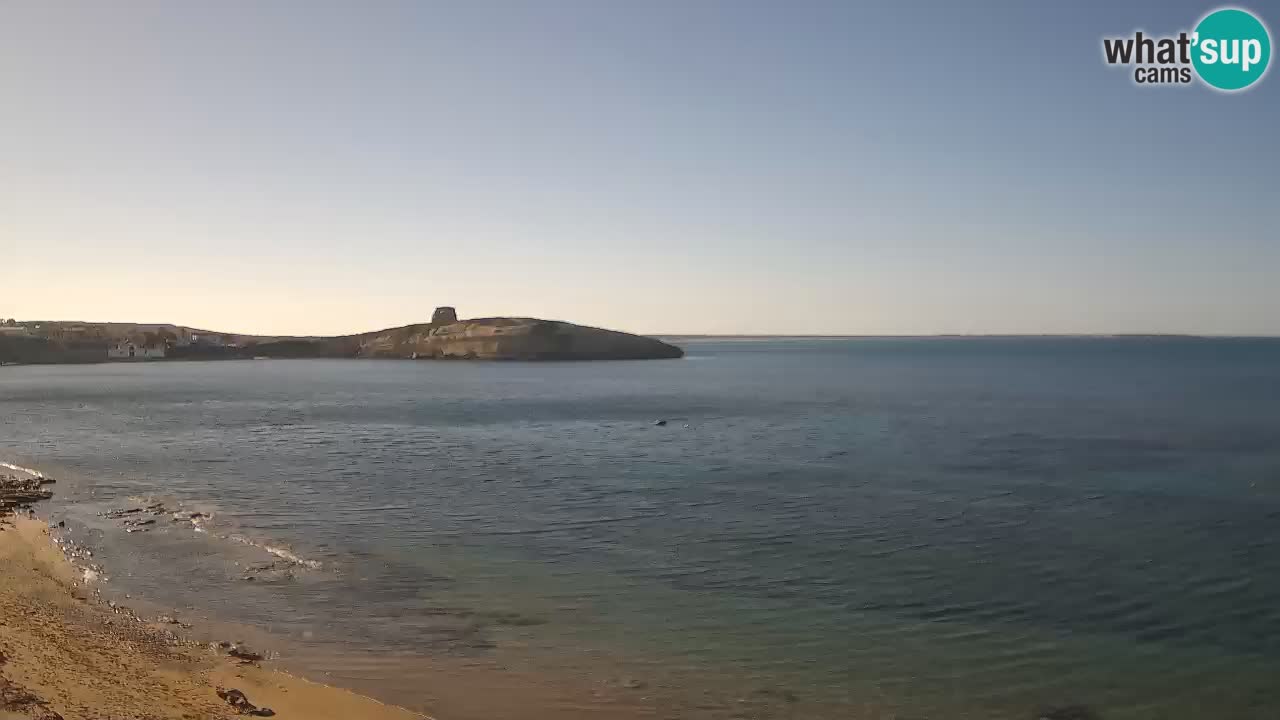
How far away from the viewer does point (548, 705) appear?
1252cm

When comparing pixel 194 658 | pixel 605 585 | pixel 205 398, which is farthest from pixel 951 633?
pixel 205 398

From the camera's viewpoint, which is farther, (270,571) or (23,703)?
(270,571)

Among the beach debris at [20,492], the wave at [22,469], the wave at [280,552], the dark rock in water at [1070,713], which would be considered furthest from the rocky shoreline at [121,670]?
the wave at [22,469]

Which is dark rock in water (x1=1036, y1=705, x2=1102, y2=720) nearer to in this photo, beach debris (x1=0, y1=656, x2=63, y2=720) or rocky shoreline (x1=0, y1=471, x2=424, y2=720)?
rocky shoreline (x1=0, y1=471, x2=424, y2=720)

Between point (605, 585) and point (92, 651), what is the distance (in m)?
9.65

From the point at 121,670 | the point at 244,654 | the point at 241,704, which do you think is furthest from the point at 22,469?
the point at 241,704

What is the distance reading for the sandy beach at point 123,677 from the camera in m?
11.1

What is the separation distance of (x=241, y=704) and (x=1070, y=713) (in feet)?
38.5

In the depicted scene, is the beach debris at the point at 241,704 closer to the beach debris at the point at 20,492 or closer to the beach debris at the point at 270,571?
the beach debris at the point at 270,571

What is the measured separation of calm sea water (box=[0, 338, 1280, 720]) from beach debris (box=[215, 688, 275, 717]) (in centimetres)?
170

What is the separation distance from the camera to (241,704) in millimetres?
11680

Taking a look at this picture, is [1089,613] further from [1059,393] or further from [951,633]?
[1059,393]

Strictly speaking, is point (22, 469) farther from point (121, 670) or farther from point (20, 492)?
point (121, 670)

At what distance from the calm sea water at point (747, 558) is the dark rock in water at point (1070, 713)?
8.6 inches
